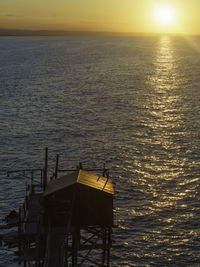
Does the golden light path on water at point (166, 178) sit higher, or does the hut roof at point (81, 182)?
the hut roof at point (81, 182)

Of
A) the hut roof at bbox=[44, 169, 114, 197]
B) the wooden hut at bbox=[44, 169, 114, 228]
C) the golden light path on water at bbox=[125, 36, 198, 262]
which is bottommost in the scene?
the golden light path on water at bbox=[125, 36, 198, 262]

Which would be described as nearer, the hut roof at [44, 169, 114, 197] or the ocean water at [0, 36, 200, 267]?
the hut roof at [44, 169, 114, 197]

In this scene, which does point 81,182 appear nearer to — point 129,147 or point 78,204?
point 78,204

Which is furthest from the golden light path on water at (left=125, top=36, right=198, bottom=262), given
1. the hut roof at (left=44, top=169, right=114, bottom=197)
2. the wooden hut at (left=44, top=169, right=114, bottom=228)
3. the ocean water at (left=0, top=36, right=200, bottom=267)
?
the wooden hut at (left=44, top=169, right=114, bottom=228)

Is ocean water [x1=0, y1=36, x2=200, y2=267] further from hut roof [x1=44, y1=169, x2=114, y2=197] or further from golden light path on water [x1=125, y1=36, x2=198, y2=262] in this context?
hut roof [x1=44, y1=169, x2=114, y2=197]

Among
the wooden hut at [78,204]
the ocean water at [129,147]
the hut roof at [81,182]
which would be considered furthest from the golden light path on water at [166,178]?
the wooden hut at [78,204]

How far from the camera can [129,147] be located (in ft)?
222

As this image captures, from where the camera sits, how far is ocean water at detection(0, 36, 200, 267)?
136 feet

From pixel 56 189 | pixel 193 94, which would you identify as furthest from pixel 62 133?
pixel 193 94

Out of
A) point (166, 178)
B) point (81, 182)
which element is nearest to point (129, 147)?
point (166, 178)

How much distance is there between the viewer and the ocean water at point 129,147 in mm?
41375

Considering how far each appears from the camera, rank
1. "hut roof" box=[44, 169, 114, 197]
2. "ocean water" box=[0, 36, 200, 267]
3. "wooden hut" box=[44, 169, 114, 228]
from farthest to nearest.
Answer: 1. "ocean water" box=[0, 36, 200, 267]
2. "hut roof" box=[44, 169, 114, 197]
3. "wooden hut" box=[44, 169, 114, 228]

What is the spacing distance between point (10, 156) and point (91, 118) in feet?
96.7

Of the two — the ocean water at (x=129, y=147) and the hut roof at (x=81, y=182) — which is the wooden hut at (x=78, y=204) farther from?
the ocean water at (x=129, y=147)
